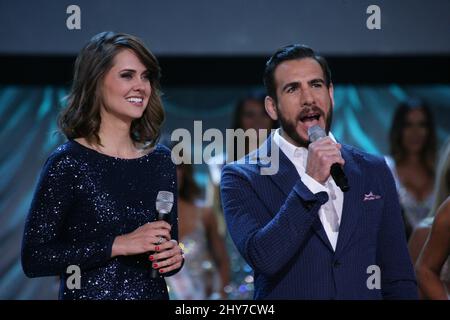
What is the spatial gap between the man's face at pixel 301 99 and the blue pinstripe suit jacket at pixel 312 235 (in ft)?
0.31

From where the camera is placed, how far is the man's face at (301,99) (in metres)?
2.50

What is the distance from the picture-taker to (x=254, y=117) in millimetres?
4504

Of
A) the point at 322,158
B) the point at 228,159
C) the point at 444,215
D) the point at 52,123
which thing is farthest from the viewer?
the point at 52,123

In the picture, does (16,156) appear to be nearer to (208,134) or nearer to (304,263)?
(208,134)

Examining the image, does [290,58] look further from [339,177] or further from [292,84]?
Answer: [339,177]

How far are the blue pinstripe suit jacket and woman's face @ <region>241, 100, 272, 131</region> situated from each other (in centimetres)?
187

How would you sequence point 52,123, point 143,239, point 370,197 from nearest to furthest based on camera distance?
point 143,239, point 370,197, point 52,123

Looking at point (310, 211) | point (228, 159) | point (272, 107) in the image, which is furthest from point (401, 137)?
point (310, 211)

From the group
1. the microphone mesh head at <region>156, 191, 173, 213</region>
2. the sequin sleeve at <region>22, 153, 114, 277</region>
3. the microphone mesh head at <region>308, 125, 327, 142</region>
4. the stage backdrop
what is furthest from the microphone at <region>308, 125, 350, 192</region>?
the stage backdrop

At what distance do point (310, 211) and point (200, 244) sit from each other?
243 centimetres

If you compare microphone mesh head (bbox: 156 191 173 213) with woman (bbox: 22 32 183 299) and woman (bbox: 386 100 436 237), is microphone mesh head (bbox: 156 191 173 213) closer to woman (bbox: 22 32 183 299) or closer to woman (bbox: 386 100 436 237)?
woman (bbox: 22 32 183 299)

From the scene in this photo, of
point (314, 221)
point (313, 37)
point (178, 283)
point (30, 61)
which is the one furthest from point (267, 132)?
point (314, 221)

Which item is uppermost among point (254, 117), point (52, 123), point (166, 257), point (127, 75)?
point (52, 123)

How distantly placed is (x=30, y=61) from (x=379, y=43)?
71.2 inches
